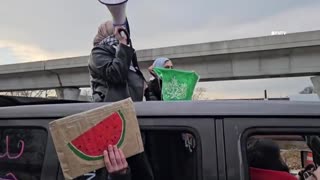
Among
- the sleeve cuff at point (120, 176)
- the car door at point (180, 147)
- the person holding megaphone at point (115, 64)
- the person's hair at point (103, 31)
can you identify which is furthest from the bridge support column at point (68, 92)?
the sleeve cuff at point (120, 176)

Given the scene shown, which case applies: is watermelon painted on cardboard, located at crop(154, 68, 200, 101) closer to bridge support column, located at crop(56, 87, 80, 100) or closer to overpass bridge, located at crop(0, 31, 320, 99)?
overpass bridge, located at crop(0, 31, 320, 99)

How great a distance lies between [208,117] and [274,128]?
10.8 inches

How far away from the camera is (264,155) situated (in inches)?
99.3

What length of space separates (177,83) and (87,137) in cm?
145

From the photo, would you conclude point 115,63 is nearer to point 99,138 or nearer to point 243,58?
point 99,138

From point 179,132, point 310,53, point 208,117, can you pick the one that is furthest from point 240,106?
point 310,53

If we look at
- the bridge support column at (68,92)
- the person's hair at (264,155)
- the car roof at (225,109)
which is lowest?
the bridge support column at (68,92)

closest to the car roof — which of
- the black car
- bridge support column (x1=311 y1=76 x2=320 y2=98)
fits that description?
the black car

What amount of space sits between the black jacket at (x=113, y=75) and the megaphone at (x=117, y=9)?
7.1 inches

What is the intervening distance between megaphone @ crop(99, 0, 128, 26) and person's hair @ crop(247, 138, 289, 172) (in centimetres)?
128

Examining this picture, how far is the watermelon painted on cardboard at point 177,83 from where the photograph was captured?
10.9 feet

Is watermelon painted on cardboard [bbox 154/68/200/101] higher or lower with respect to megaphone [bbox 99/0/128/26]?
lower

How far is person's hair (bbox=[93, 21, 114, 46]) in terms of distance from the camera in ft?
11.1

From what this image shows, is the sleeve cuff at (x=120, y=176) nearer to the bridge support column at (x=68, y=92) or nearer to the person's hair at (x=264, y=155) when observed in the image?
the person's hair at (x=264, y=155)
